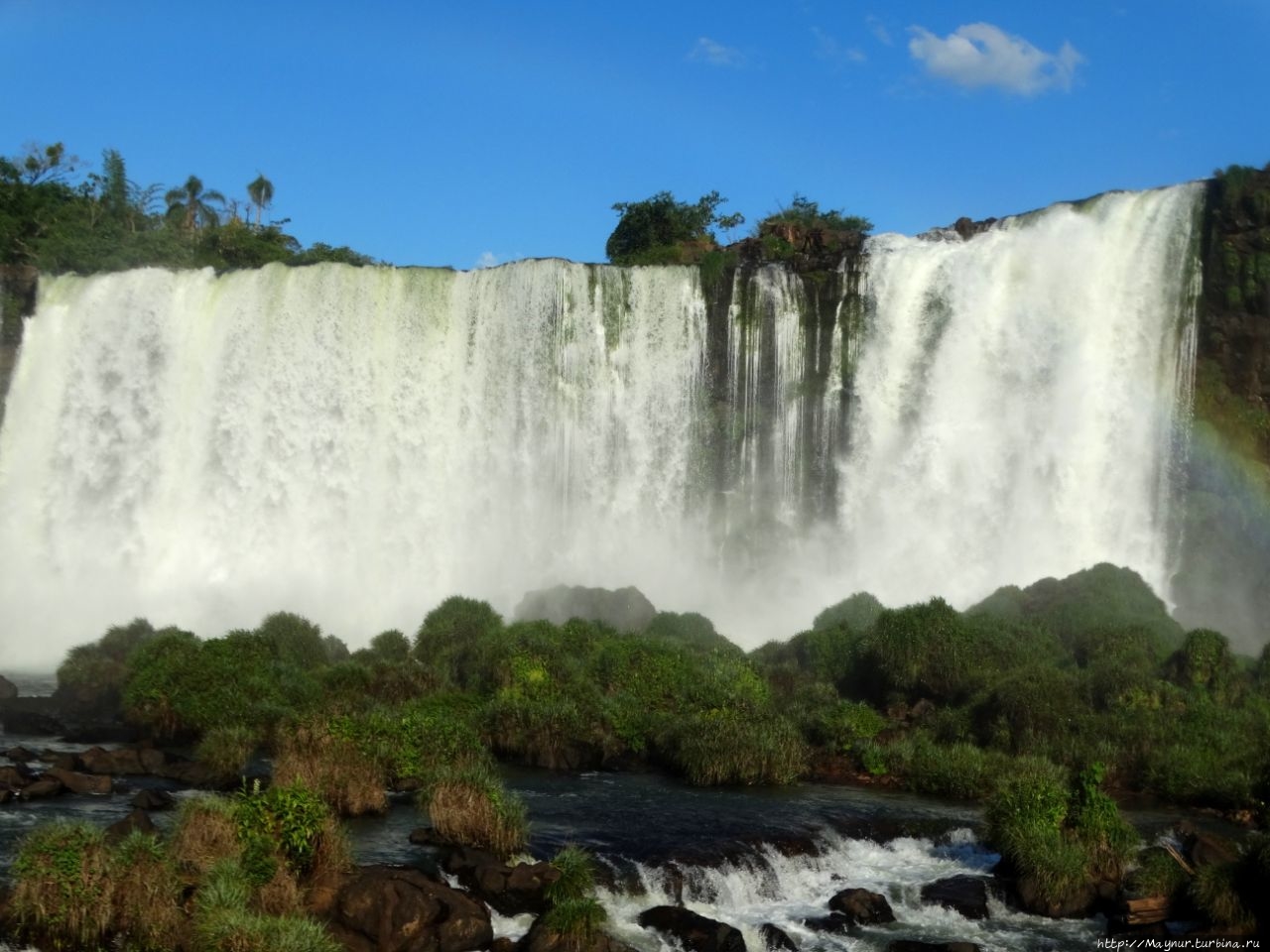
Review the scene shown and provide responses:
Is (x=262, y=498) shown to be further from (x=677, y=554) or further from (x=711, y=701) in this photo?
(x=711, y=701)

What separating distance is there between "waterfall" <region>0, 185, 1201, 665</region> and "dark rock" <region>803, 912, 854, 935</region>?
732 inches

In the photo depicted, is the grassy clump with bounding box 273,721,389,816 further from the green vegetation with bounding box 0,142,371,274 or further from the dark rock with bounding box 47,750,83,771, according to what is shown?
the green vegetation with bounding box 0,142,371,274

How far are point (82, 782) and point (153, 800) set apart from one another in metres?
1.53

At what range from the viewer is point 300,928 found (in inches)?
439

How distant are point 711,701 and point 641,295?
16.3 m

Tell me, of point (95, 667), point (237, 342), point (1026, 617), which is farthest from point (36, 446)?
point (1026, 617)

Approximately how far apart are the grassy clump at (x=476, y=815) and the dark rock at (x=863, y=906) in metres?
3.23

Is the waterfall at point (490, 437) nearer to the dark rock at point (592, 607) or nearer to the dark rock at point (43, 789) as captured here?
the dark rock at point (592, 607)

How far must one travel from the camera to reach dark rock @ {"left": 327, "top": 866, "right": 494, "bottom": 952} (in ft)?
39.0

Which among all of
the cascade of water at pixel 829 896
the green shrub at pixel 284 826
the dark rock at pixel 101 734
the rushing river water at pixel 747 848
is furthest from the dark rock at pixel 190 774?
the cascade of water at pixel 829 896

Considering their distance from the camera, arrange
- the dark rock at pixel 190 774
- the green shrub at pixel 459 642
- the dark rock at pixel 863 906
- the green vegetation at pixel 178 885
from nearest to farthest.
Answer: the green vegetation at pixel 178 885 < the dark rock at pixel 863 906 < the dark rock at pixel 190 774 < the green shrub at pixel 459 642

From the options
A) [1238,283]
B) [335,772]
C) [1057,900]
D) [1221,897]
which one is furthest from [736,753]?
[1238,283]

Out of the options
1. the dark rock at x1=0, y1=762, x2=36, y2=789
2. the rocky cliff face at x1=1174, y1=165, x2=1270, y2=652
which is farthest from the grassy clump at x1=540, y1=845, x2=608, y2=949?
the rocky cliff face at x1=1174, y1=165, x2=1270, y2=652

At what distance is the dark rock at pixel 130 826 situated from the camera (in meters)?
13.0
